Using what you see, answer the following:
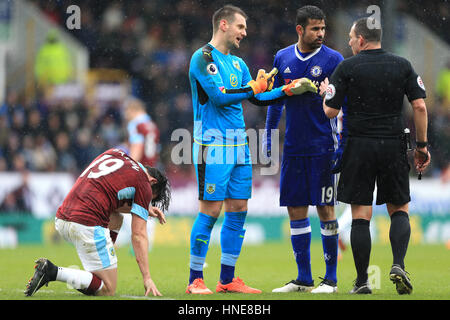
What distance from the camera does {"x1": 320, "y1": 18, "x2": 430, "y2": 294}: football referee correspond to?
666 centimetres

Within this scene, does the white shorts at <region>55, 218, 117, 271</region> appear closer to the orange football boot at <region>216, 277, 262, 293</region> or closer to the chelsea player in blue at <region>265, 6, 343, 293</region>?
the orange football boot at <region>216, 277, 262, 293</region>

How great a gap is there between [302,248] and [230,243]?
0.68 meters

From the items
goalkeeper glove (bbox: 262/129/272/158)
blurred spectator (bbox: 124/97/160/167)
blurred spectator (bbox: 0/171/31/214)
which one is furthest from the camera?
blurred spectator (bbox: 0/171/31/214)

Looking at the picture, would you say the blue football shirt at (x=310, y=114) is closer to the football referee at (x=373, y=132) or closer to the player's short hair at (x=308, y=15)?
the player's short hair at (x=308, y=15)

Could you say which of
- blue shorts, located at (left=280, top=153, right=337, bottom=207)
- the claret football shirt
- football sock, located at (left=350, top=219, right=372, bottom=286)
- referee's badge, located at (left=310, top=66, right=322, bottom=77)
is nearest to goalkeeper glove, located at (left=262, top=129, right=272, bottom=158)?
blue shorts, located at (left=280, top=153, right=337, bottom=207)

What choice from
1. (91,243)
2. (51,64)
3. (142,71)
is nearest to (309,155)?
(91,243)

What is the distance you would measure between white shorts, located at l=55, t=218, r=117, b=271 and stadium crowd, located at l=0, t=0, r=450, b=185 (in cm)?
935

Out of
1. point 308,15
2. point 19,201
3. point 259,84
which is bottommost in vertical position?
point 19,201

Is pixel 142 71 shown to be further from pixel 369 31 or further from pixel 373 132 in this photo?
pixel 373 132

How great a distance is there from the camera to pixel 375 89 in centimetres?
666

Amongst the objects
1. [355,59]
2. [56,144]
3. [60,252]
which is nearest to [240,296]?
[355,59]

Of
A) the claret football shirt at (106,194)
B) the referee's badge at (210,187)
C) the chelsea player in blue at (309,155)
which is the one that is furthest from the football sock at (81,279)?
the chelsea player in blue at (309,155)

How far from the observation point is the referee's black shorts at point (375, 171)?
667 cm

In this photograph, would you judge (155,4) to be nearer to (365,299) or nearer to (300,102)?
(300,102)
